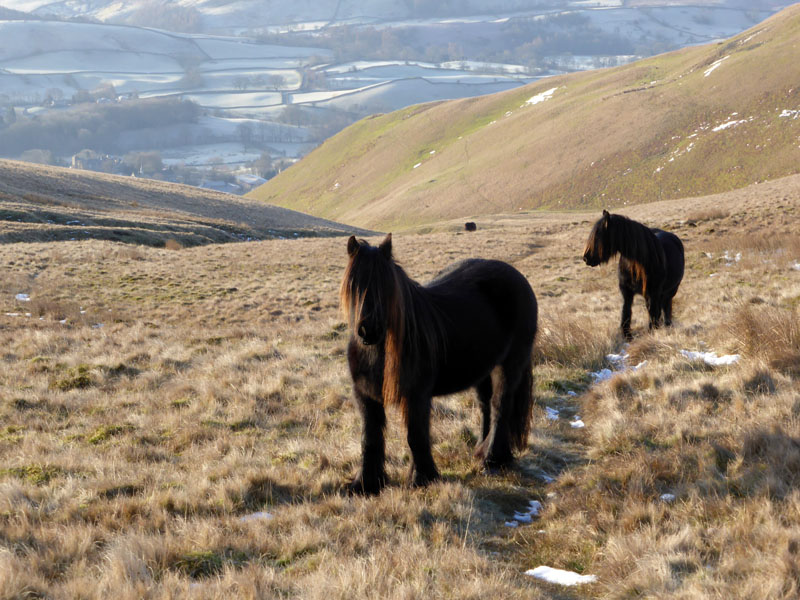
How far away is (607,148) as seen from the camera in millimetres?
86250

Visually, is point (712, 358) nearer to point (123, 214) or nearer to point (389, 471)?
point (389, 471)

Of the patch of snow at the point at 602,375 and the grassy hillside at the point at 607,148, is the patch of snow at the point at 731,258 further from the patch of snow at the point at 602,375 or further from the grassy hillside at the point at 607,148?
the grassy hillside at the point at 607,148

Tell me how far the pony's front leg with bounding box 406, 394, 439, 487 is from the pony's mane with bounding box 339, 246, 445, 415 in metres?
0.11

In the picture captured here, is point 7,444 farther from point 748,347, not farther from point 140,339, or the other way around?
point 748,347

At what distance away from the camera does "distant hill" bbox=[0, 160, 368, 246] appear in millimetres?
33844

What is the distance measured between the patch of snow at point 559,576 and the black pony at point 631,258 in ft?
23.0

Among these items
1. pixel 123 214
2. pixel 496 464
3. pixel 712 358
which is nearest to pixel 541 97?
pixel 123 214

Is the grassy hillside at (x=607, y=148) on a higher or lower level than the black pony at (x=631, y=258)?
higher

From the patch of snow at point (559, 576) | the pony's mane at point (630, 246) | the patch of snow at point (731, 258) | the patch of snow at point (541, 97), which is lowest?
the patch of snow at point (559, 576)

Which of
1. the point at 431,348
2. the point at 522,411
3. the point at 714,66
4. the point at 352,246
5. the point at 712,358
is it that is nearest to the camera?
the point at 352,246

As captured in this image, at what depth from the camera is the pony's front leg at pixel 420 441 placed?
4930mm

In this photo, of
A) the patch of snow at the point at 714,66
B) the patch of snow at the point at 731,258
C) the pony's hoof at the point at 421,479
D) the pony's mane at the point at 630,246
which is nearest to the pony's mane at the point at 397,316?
the pony's hoof at the point at 421,479

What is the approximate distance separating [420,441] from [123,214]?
4335 cm

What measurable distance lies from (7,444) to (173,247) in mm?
28001
